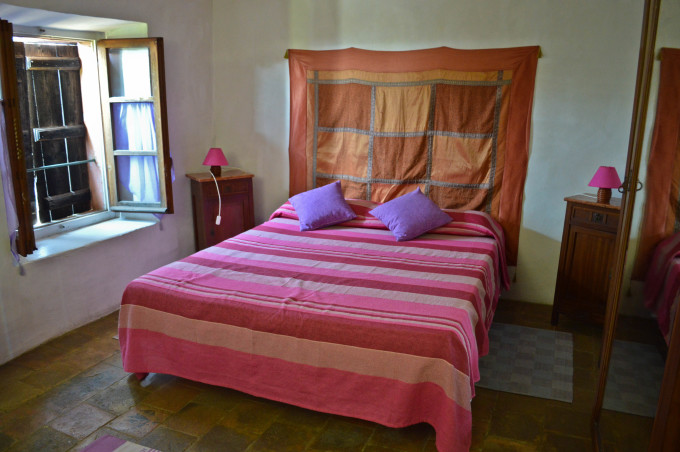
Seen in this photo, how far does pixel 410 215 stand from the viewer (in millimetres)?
3914

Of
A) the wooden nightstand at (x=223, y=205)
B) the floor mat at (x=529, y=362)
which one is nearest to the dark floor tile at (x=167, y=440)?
the floor mat at (x=529, y=362)

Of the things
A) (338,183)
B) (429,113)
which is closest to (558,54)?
(429,113)

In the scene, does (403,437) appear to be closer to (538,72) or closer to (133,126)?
(538,72)

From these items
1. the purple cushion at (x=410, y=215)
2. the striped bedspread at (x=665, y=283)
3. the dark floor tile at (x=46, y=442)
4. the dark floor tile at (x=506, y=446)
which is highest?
the striped bedspread at (x=665, y=283)

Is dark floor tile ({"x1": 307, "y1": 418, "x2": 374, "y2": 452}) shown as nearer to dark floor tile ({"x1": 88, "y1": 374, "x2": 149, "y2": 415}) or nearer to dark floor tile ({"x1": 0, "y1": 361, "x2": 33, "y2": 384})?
dark floor tile ({"x1": 88, "y1": 374, "x2": 149, "y2": 415})

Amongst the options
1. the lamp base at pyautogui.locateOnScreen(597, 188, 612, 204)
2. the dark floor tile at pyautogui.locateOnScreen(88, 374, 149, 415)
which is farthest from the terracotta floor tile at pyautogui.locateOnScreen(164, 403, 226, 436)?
the lamp base at pyautogui.locateOnScreen(597, 188, 612, 204)

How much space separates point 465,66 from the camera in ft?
13.5

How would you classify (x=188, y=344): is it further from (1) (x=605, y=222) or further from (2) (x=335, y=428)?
(1) (x=605, y=222)

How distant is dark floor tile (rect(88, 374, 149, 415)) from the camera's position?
9.18 ft

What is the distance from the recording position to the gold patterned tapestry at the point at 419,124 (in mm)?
4078

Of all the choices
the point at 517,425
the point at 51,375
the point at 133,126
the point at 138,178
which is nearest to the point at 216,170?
the point at 138,178

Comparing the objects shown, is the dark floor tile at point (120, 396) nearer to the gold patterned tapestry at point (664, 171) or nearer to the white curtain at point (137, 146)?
the white curtain at point (137, 146)

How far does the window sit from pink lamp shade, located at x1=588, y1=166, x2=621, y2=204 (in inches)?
122

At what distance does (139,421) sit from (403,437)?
1.31 meters
